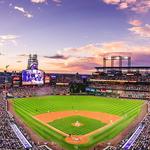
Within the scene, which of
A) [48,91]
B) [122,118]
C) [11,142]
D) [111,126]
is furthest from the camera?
[48,91]

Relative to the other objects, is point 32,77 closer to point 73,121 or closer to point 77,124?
point 73,121

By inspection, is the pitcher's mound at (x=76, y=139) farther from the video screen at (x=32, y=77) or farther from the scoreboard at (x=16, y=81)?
the scoreboard at (x=16, y=81)

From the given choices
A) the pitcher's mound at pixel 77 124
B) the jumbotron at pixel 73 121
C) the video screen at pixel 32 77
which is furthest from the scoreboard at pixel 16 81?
the pitcher's mound at pixel 77 124

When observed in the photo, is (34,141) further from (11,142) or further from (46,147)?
(11,142)

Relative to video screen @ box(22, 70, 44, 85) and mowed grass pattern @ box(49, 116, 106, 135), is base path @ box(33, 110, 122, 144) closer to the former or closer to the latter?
mowed grass pattern @ box(49, 116, 106, 135)

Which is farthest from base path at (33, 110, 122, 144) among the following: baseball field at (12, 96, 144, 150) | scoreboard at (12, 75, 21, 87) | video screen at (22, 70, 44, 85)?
scoreboard at (12, 75, 21, 87)

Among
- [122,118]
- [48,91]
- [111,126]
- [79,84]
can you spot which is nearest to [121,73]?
[79,84]
